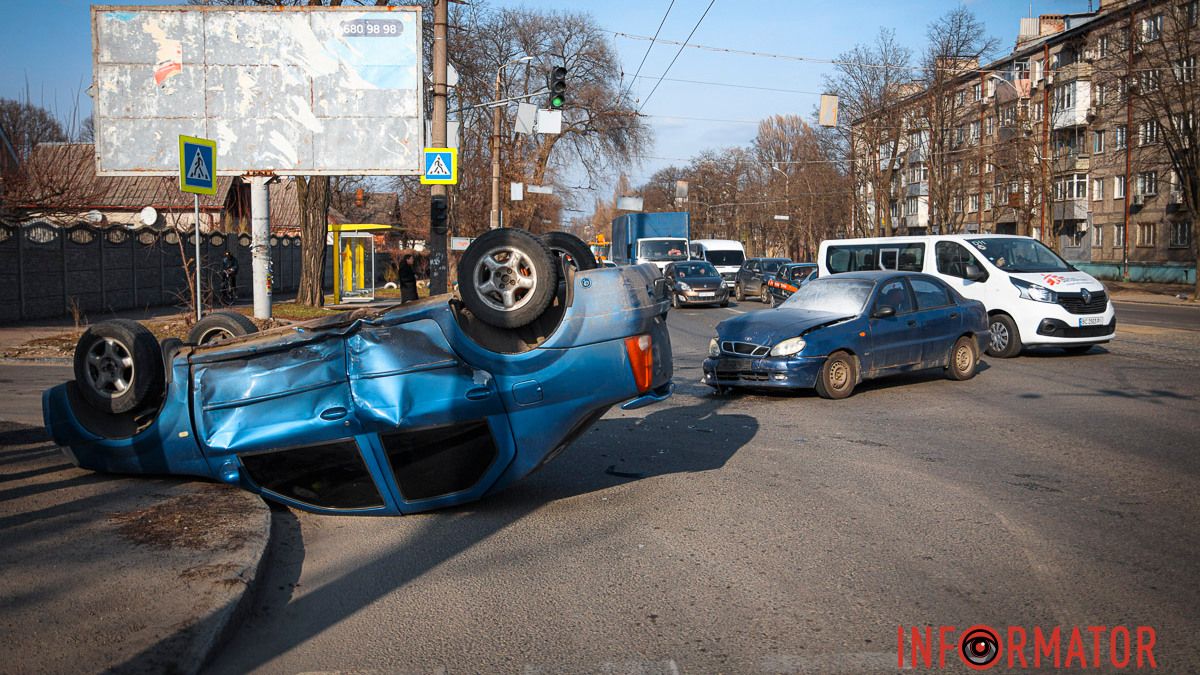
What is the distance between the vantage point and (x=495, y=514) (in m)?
6.51

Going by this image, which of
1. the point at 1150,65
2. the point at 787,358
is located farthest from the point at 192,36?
the point at 1150,65

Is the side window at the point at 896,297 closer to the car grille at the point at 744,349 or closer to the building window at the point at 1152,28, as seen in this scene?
the car grille at the point at 744,349

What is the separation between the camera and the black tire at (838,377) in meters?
11.6

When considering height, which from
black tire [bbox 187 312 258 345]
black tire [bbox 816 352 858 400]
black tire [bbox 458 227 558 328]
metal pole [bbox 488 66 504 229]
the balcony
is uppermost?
the balcony

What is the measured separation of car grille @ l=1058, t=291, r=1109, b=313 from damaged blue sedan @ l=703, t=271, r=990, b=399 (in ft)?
9.42

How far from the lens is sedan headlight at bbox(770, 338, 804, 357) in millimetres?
11438

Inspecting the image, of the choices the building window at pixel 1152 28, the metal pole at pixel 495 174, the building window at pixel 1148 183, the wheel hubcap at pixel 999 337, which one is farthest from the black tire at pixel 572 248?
the building window at pixel 1148 183

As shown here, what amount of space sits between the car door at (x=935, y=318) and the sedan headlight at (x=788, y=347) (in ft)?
6.65

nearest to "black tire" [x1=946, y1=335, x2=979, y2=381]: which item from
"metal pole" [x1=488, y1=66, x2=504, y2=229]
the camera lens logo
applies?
the camera lens logo

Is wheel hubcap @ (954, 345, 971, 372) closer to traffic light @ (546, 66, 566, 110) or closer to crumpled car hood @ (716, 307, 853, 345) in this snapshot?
crumpled car hood @ (716, 307, 853, 345)

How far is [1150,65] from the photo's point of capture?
117 feet

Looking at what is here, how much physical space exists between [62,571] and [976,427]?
26.4 ft

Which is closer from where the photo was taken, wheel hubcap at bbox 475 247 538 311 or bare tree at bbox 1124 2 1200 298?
wheel hubcap at bbox 475 247 538 311

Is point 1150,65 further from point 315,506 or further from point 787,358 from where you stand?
point 315,506
